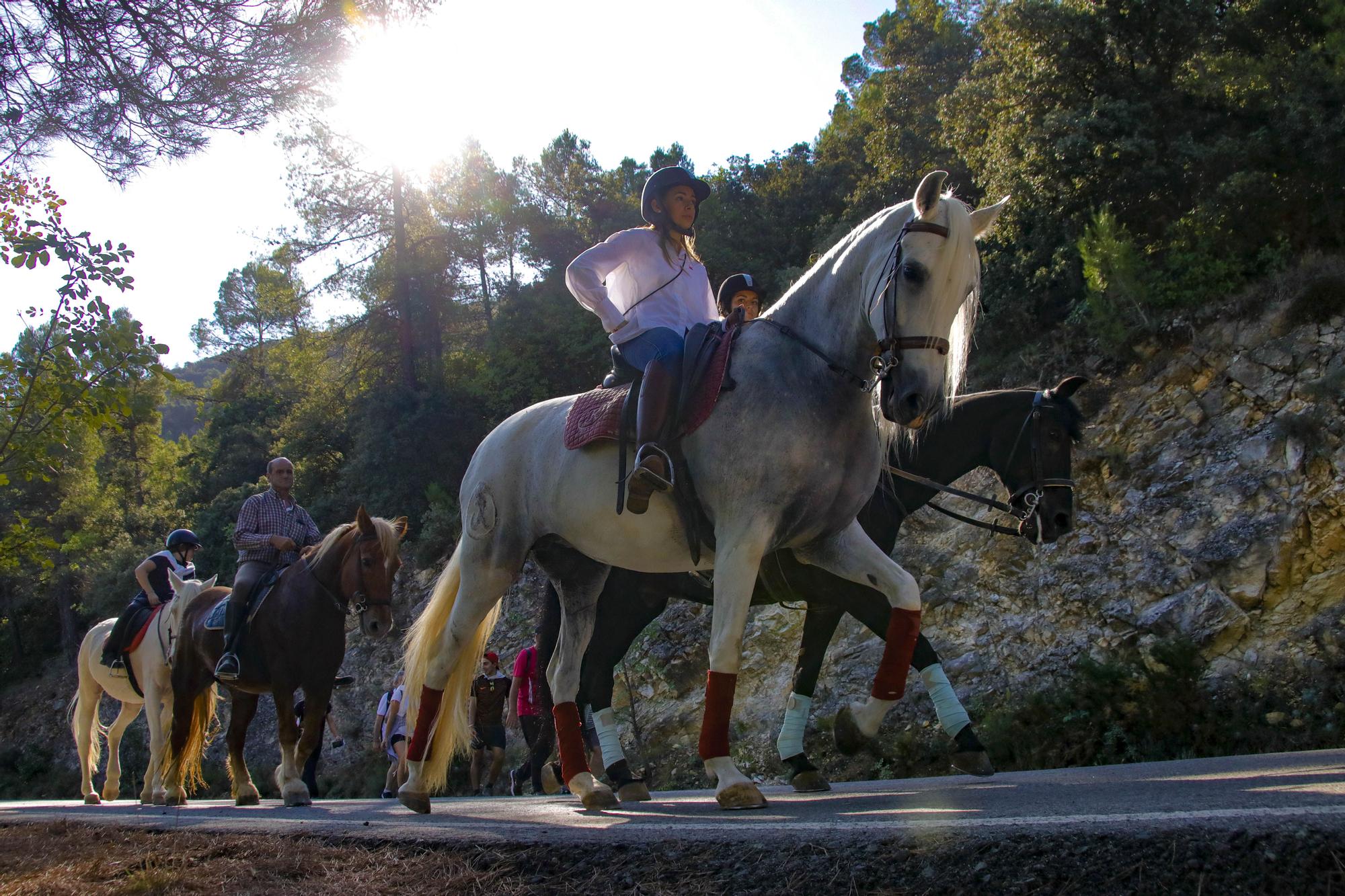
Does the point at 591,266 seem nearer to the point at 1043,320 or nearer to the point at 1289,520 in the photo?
the point at 1289,520

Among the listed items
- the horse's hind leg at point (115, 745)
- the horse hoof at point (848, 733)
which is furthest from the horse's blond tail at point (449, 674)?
the horse's hind leg at point (115, 745)

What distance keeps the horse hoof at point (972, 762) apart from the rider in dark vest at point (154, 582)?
30.2ft

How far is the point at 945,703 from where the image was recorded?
6586 millimetres

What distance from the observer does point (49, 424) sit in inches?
309

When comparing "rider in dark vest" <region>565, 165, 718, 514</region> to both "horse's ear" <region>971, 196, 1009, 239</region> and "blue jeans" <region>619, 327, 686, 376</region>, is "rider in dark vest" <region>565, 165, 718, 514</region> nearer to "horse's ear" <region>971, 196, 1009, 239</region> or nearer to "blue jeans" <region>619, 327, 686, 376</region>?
"blue jeans" <region>619, 327, 686, 376</region>

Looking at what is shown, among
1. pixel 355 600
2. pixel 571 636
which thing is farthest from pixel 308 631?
pixel 571 636

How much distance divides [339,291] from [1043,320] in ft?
71.0

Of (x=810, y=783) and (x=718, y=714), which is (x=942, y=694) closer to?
(x=810, y=783)

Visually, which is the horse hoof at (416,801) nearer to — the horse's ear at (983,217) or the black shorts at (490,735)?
the horse's ear at (983,217)

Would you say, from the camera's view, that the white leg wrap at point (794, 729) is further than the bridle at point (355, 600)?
No

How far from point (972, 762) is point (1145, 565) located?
22.7 ft

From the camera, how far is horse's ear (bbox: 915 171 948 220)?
4.92m

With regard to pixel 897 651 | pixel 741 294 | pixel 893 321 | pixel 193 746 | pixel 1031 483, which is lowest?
pixel 193 746

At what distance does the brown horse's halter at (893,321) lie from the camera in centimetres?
483
